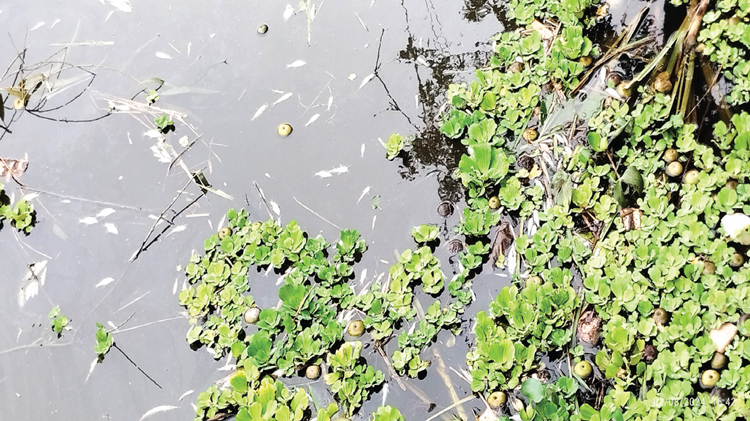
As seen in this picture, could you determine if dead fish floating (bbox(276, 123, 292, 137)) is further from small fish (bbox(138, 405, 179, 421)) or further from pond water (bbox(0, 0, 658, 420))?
small fish (bbox(138, 405, 179, 421))

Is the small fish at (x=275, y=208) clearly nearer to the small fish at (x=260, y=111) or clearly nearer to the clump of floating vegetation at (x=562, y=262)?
the clump of floating vegetation at (x=562, y=262)

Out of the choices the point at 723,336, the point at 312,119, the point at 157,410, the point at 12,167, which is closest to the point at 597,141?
the point at 723,336

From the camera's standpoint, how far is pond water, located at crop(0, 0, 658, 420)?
2291 mm

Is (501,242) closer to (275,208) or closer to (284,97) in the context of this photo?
(275,208)

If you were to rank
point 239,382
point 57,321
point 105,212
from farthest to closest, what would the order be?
point 105,212
point 57,321
point 239,382

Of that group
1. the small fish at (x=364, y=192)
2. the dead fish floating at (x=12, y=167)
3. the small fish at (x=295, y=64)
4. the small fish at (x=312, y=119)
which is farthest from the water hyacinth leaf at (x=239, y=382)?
the dead fish floating at (x=12, y=167)

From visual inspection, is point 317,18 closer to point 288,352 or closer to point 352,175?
point 352,175

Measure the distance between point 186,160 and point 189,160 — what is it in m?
0.02

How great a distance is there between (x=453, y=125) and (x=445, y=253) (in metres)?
0.62

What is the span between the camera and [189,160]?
2.76m

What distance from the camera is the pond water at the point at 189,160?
2291 millimetres

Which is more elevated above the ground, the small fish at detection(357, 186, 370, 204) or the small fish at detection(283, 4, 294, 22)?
the small fish at detection(283, 4, 294, 22)

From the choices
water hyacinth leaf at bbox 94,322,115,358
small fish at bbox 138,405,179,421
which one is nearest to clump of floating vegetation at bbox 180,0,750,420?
small fish at bbox 138,405,179,421

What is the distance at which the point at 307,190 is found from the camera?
2.59 m
